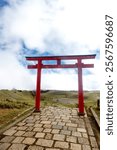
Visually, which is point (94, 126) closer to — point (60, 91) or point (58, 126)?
point (58, 126)

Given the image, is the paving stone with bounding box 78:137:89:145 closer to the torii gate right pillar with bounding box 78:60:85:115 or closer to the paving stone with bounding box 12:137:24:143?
the paving stone with bounding box 12:137:24:143

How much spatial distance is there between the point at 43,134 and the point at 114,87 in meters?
2.64

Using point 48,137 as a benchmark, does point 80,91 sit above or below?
above

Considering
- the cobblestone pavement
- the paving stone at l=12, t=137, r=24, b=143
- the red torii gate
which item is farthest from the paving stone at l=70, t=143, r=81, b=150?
the red torii gate

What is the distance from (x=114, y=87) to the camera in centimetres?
519

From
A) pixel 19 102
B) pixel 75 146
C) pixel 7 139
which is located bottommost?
pixel 75 146

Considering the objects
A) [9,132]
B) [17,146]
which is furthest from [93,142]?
[9,132]

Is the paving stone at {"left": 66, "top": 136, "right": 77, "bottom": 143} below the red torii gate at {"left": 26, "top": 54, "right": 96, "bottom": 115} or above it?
below

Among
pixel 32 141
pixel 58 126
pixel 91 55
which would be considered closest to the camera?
pixel 32 141

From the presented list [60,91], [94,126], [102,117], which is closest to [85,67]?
[94,126]

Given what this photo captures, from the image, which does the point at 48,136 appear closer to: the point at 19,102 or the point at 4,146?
the point at 4,146

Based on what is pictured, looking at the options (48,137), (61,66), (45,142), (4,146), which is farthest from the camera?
(61,66)

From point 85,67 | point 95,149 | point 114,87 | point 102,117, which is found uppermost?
point 85,67

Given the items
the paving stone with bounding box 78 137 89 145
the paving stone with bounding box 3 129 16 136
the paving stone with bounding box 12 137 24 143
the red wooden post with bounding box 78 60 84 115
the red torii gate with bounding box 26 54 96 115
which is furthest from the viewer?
the red torii gate with bounding box 26 54 96 115
